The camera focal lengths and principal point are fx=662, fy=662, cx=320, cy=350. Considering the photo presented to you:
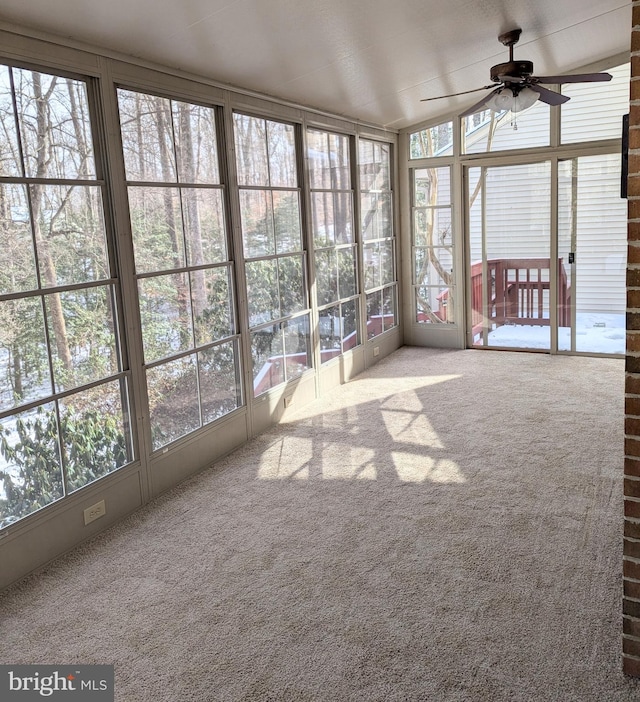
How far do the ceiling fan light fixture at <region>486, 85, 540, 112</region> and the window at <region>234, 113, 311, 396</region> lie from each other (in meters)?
1.71

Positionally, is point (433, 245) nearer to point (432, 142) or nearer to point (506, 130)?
point (432, 142)

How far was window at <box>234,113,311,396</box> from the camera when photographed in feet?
16.2

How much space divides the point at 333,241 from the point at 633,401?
14.2 feet

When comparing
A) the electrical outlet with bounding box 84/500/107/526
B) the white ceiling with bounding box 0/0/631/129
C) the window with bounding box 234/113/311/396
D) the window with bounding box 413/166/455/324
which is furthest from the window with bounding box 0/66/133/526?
the window with bounding box 413/166/455/324

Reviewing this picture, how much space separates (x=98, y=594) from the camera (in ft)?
9.91

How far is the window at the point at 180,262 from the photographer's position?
154 inches

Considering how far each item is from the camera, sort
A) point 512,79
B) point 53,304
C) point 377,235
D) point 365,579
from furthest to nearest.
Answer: point 377,235 < point 512,79 < point 53,304 < point 365,579

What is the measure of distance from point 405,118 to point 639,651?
19.8 feet

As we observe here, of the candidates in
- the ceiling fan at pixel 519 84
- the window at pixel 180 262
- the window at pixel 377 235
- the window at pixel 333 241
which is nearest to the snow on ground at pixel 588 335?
the window at pixel 377 235

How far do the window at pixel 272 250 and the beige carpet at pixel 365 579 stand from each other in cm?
76

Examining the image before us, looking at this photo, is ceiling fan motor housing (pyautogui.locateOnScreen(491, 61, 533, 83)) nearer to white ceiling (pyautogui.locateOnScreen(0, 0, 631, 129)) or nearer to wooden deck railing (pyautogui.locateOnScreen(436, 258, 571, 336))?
white ceiling (pyautogui.locateOnScreen(0, 0, 631, 129))

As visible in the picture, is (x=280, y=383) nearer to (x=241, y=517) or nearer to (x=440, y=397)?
(x=440, y=397)

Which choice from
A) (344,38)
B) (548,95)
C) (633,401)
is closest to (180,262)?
(344,38)

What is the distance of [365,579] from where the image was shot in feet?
9.97
